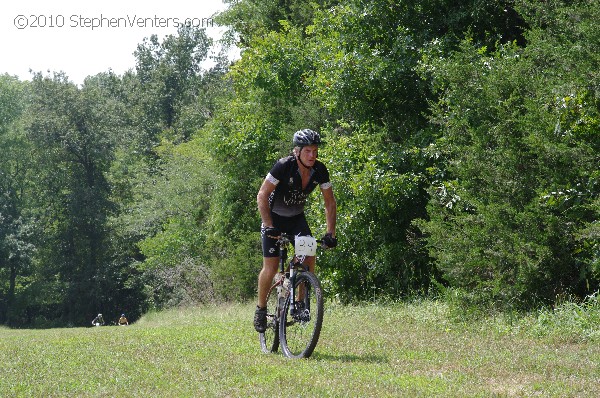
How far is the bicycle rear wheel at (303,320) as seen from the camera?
816 cm

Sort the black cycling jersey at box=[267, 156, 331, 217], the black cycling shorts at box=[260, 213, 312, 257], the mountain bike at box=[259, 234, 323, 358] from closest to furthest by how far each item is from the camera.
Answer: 1. the mountain bike at box=[259, 234, 323, 358]
2. the black cycling jersey at box=[267, 156, 331, 217]
3. the black cycling shorts at box=[260, 213, 312, 257]

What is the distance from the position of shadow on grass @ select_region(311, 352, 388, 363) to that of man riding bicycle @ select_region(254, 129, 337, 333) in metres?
0.94

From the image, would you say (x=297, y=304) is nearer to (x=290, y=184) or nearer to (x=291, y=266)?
(x=291, y=266)

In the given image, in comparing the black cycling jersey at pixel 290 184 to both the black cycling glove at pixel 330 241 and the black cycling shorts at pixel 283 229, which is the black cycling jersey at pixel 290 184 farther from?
the black cycling glove at pixel 330 241

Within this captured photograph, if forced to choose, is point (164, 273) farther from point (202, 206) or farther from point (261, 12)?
point (261, 12)

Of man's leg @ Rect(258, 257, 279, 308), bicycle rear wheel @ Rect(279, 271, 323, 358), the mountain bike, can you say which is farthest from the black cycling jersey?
bicycle rear wheel @ Rect(279, 271, 323, 358)

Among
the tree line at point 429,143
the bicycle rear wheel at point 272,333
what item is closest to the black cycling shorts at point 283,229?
the bicycle rear wheel at point 272,333

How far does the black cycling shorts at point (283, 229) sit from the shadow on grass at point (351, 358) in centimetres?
119

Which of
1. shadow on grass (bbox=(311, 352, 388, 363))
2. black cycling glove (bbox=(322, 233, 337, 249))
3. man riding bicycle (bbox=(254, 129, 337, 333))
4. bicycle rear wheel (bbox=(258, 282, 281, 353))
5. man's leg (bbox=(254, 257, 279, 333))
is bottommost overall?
shadow on grass (bbox=(311, 352, 388, 363))

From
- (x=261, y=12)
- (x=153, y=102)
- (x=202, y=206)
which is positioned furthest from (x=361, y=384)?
(x=153, y=102)

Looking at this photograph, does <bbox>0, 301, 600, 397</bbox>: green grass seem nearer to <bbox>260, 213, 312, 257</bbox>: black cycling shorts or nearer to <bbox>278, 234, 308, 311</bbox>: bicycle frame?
<bbox>278, 234, 308, 311</bbox>: bicycle frame

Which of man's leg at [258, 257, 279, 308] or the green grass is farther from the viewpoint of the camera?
man's leg at [258, 257, 279, 308]

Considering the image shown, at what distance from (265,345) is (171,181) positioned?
44408 millimetres

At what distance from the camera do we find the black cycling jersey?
339 inches
